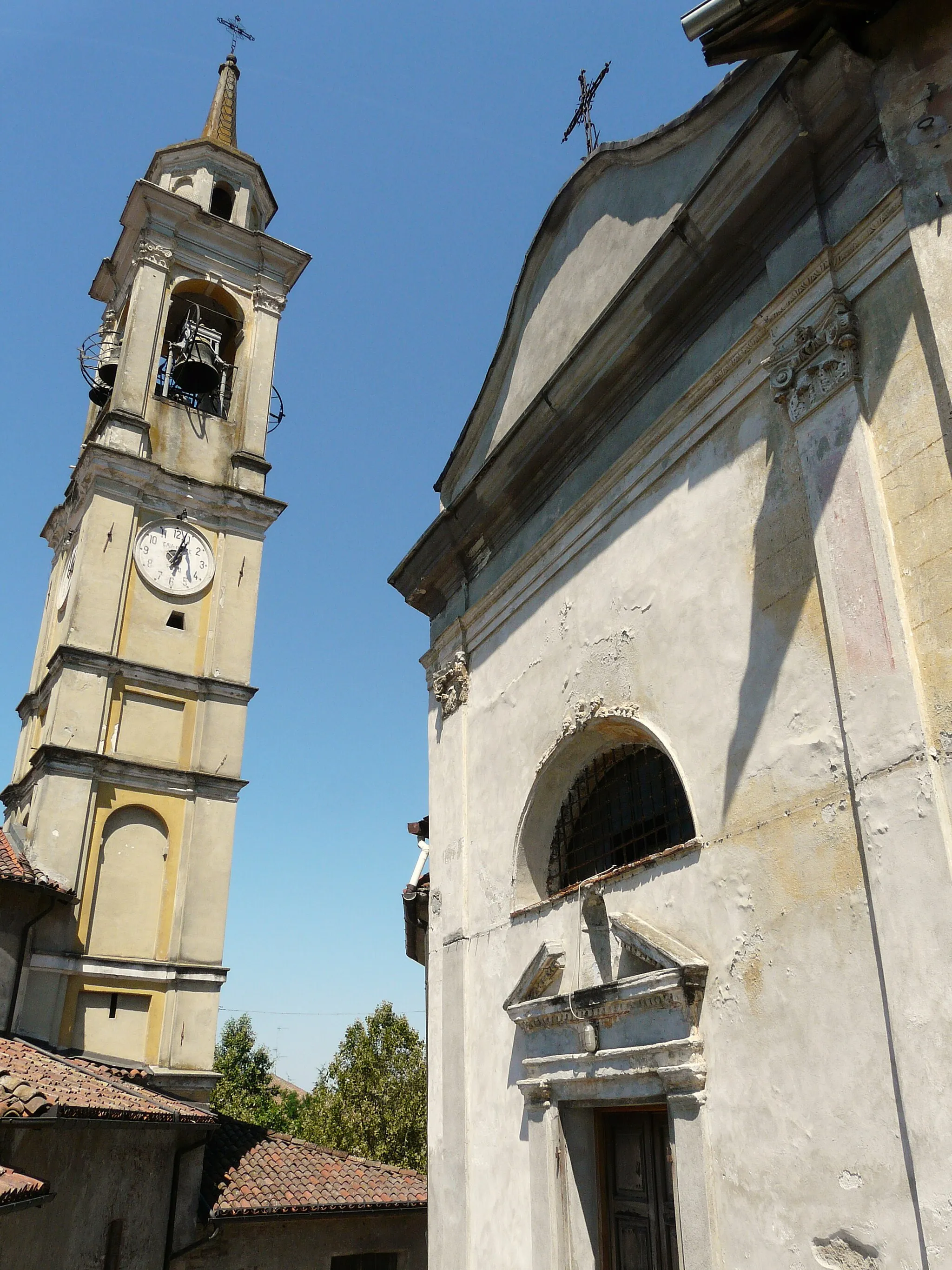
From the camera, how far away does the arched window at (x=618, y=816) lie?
20.4 feet

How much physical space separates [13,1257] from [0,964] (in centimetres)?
488

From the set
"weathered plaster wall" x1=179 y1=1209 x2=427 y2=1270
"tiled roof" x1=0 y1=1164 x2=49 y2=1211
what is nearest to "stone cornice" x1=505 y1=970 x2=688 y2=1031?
"tiled roof" x1=0 y1=1164 x2=49 y2=1211

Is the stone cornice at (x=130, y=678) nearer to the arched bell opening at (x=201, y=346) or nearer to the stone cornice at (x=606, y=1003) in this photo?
the arched bell opening at (x=201, y=346)

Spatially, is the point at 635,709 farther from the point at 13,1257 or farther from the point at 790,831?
the point at 13,1257

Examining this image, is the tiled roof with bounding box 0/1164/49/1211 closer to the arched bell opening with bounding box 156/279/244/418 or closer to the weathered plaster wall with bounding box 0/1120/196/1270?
the weathered plaster wall with bounding box 0/1120/196/1270

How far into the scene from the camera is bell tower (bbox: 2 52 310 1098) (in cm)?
1552

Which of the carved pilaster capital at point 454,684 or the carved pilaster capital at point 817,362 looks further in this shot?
the carved pilaster capital at point 454,684

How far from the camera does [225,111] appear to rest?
24.6m

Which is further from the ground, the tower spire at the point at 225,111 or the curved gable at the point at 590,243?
the tower spire at the point at 225,111

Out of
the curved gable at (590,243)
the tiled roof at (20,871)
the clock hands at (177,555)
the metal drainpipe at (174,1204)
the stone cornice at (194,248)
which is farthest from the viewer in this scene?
the stone cornice at (194,248)

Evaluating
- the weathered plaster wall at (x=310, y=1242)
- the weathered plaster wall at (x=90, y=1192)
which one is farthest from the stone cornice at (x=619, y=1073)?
the weathered plaster wall at (x=310, y=1242)

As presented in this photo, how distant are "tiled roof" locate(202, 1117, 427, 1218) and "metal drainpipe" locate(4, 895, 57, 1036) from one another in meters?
3.27

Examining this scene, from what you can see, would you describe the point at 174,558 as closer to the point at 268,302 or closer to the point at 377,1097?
the point at 268,302

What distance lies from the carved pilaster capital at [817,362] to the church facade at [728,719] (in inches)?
0.7
